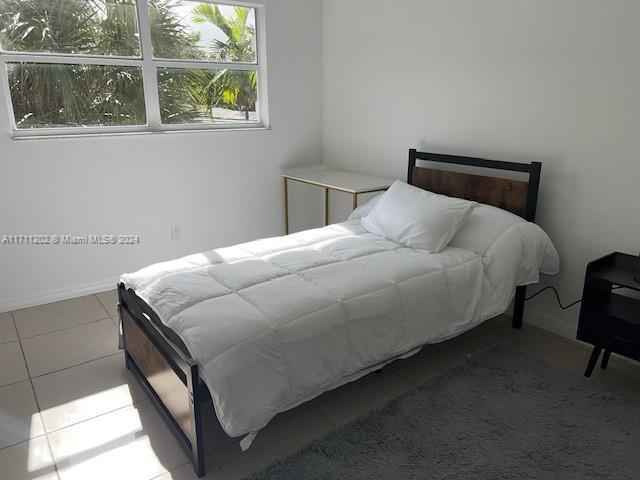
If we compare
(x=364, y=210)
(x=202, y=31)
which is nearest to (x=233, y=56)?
(x=202, y=31)

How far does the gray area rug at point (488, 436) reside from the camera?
1.85 meters

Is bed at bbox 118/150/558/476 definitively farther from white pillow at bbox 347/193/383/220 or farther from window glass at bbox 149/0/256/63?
window glass at bbox 149/0/256/63

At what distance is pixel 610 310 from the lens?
2367mm

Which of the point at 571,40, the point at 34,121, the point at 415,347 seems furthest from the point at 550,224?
the point at 34,121

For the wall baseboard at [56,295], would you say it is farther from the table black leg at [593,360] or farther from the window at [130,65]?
the table black leg at [593,360]

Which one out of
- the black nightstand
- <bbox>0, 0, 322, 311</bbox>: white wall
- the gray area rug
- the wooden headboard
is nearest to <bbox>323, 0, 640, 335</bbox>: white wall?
the wooden headboard

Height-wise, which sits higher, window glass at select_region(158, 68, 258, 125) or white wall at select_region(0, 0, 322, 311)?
window glass at select_region(158, 68, 258, 125)

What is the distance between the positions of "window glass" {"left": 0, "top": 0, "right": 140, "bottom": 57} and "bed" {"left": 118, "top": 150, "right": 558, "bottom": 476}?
1773 millimetres

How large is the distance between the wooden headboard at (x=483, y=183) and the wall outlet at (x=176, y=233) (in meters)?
1.79

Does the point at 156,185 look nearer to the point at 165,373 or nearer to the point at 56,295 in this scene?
the point at 56,295

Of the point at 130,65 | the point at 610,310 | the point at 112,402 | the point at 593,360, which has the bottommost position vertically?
the point at 112,402

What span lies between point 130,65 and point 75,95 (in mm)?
425

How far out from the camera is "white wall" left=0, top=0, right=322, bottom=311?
10.6 ft

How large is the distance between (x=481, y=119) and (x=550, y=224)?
30.4 inches
